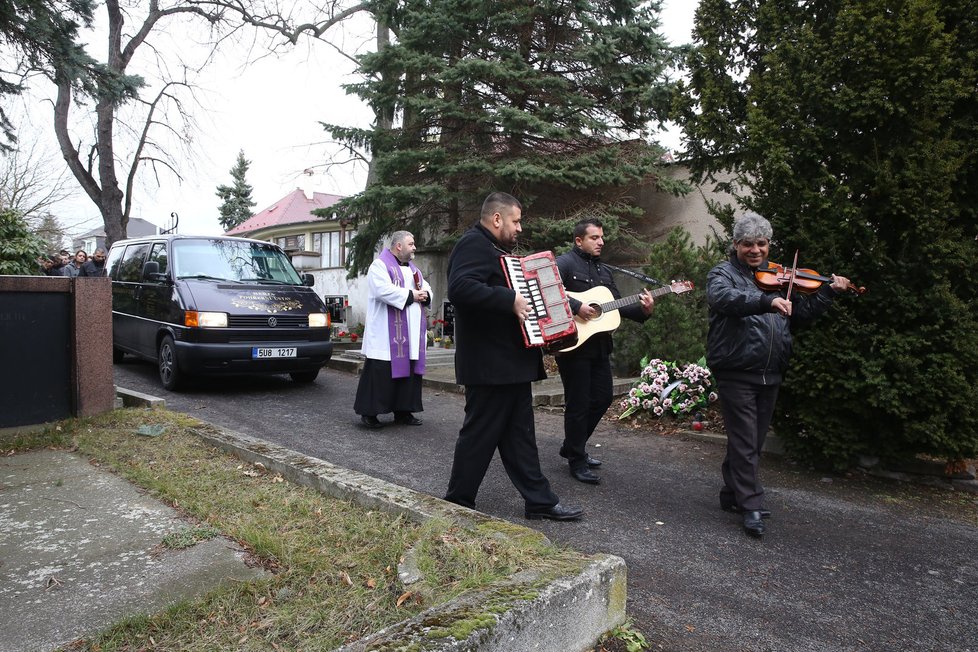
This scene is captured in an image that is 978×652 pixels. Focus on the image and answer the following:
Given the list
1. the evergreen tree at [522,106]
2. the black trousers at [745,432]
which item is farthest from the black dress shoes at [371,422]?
the evergreen tree at [522,106]

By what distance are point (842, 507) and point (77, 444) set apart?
5697 millimetres

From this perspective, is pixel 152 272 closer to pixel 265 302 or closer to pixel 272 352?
pixel 265 302

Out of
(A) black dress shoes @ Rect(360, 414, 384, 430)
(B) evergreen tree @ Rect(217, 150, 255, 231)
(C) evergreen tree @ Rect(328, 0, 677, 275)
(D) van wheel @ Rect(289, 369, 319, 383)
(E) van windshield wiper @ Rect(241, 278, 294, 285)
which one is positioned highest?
(B) evergreen tree @ Rect(217, 150, 255, 231)

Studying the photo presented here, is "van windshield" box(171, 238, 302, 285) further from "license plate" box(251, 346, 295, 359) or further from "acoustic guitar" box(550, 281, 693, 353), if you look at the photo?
"acoustic guitar" box(550, 281, 693, 353)

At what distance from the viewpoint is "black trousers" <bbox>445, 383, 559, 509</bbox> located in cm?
401

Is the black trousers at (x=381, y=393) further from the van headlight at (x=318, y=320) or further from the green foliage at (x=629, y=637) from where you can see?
the green foliage at (x=629, y=637)

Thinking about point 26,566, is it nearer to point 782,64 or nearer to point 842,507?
point 842,507

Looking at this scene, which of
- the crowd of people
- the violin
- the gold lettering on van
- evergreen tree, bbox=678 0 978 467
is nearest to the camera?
the violin

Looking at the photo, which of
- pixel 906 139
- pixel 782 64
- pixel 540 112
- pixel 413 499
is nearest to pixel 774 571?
pixel 413 499

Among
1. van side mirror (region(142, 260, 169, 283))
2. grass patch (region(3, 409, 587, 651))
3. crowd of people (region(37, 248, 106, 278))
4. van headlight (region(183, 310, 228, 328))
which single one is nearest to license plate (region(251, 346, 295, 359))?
van headlight (region(183, 310, 228, 328))

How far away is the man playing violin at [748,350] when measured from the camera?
416 cm

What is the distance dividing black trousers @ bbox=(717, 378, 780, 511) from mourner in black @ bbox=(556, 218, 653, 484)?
3.38 feet

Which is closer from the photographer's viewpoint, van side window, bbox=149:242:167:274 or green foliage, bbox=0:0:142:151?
green foliage, bbox=0:0:142:151

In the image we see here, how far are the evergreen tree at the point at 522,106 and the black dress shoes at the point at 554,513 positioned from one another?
9.09m
